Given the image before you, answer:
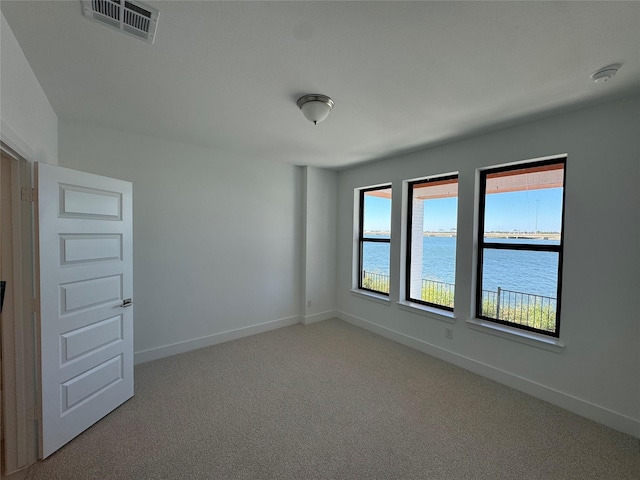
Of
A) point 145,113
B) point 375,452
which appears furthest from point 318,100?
point 375,452

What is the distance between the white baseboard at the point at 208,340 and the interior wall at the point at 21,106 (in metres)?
2.23

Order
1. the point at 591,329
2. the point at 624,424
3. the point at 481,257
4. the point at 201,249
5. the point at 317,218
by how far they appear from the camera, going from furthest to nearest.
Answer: the point at 317,218, the point at 201,249, the point at 481,257, the point at 591,329, the point at 624,424

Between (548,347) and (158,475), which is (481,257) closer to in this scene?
(548,347)

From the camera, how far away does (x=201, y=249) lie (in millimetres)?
3578

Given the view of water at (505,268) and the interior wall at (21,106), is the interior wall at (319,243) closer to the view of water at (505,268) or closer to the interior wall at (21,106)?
the view of water at (505,268)

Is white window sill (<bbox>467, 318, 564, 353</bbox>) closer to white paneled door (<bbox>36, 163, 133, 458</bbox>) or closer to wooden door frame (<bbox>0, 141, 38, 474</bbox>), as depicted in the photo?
white paneled door (<bbox>36, 163, 133, 458</bbox>)

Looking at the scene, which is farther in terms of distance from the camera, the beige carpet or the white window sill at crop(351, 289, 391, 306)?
the white window sill at crop(351, 289, 391, 306)

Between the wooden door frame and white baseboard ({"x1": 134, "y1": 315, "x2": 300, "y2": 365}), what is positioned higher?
the wooden door frame

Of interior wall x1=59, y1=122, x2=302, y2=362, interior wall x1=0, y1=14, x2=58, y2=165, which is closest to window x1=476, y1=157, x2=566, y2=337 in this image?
interior wall x1=59, y1=122, x2=302, y2=362

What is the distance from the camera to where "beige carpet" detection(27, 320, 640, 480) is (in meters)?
1.79

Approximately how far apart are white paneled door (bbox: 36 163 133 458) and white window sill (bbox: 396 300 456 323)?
125 inches

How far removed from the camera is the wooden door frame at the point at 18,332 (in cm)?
177

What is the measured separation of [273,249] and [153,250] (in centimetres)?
161

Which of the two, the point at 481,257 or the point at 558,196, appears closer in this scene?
the point at 558,196
